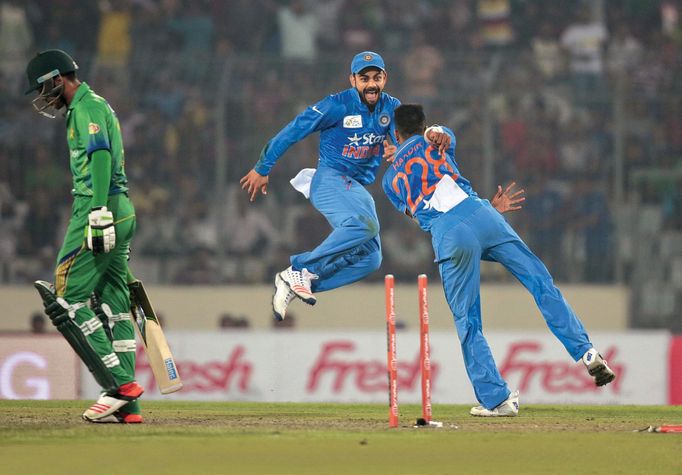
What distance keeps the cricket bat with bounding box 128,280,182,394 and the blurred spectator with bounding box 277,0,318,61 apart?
12.6m

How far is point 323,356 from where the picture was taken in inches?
628

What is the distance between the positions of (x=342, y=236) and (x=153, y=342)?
1.84 metres

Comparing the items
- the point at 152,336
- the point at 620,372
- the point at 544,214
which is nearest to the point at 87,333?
the point at 152,336

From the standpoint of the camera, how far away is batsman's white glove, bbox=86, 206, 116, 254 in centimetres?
779

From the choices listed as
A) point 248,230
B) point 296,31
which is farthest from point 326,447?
point 296,31

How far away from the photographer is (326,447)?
721cm

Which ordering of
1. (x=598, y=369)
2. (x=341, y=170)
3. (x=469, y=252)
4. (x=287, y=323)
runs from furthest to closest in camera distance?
(x=287, y=323), (x=341, y=170), (x=469, y=252), (x=598, y=369)

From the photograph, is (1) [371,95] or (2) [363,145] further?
(2) [363,145]

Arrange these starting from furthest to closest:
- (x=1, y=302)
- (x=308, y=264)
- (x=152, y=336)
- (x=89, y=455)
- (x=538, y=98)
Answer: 1. (x=538, y=98)
2. (x=1, y=302)
3. (x=308, y=264)
4. (x=152, y=336)
5. (x=89, y=455)

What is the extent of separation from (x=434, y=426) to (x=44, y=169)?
1062 centimetres

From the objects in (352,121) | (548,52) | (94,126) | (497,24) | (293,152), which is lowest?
(94,126)

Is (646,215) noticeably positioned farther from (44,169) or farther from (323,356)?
(44,169)

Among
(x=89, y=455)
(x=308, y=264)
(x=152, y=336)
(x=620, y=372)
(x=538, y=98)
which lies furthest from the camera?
(x=538, y=98)

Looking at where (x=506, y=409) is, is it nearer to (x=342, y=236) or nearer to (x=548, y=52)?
(x=342, y=236)
